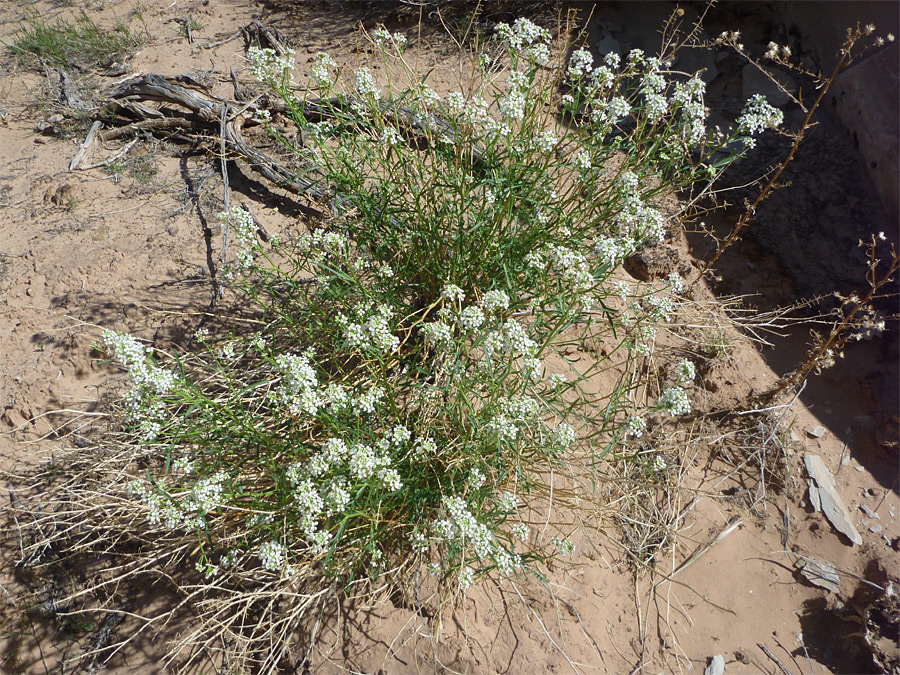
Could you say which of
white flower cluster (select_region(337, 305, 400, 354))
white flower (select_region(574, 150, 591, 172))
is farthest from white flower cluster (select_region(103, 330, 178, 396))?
white flower (select_region(574, 150, 591, 172))

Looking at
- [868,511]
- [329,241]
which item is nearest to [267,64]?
[329,241]

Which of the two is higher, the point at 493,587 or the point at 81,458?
the point at 493,587

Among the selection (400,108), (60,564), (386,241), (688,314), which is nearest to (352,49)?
(400,108)

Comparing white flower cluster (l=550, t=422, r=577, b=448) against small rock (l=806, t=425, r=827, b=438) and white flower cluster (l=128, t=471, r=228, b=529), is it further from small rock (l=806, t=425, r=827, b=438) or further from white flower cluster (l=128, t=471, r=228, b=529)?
small rock (l=806, t=425, r=827, b=438)

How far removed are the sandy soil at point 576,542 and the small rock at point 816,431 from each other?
0.5 inches

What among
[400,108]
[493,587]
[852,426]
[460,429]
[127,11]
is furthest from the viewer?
[127,11]

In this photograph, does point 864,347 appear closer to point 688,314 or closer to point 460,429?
point 688,314

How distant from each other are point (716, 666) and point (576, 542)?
2.92ft

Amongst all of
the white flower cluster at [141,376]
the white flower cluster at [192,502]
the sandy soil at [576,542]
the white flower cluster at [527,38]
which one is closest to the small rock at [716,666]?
the sandy soil at [576,542]

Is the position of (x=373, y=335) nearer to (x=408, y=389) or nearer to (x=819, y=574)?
(x=408, y=389)

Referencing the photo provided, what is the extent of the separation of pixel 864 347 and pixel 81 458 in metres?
4.92

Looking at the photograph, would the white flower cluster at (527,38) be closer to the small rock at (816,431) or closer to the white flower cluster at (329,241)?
the white flower cluster at (329,241)

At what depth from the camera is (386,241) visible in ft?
9.87

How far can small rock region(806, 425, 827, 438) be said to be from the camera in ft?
11.4
